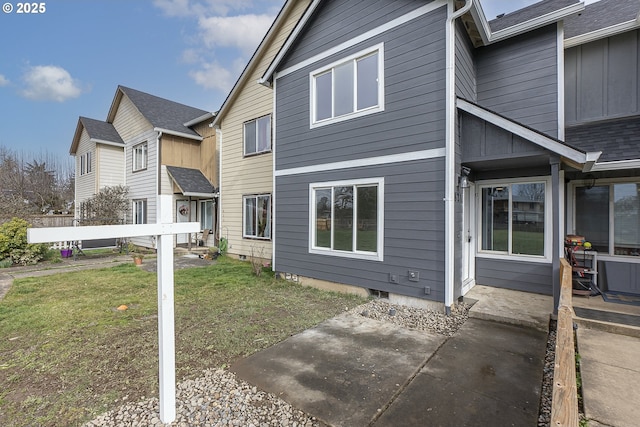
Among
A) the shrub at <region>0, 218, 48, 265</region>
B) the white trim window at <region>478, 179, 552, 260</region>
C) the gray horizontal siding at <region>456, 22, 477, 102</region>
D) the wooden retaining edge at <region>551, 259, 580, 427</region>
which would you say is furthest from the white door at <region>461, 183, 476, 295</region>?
the shrub at <region>0, 218, 48, 265</region>

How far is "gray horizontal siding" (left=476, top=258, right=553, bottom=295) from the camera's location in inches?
229

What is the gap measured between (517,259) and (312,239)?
440 centimetres

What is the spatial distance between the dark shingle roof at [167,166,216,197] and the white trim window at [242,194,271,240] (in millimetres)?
2911

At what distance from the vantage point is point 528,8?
7.27 metres

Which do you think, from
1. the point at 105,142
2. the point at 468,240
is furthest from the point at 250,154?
the point at 105,142

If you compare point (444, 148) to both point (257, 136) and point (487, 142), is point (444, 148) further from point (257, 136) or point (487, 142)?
point (257, 136)

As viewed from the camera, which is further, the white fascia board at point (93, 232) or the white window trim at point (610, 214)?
the white window trim at point (610, 214)

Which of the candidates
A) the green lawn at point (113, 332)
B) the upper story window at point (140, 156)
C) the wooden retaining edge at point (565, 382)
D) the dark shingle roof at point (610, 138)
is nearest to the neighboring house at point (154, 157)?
the upper story window at point (140, 156)

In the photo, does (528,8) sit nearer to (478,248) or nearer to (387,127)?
(387,127)

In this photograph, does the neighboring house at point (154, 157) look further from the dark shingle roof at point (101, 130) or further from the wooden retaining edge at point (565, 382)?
the wooden retaining edge at point (565, 382)

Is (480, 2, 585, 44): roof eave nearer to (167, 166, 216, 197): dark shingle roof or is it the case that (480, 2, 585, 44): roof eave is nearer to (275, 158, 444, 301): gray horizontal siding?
(275, 158, 444, 301): gray horizontal siding

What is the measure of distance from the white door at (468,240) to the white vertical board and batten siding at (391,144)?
119cm

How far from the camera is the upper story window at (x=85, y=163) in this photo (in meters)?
16.8

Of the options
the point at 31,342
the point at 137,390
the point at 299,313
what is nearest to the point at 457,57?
the point at 299,313
